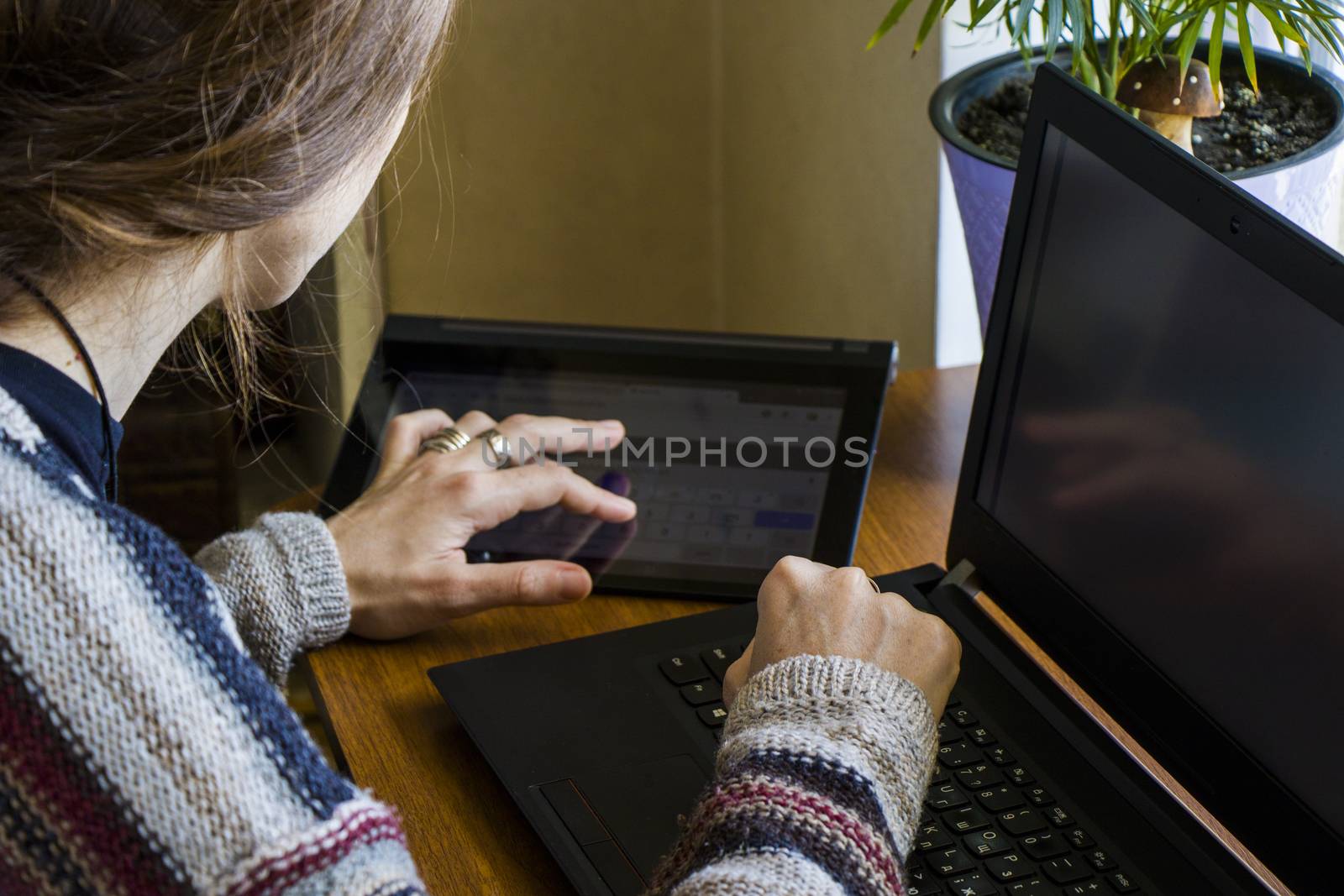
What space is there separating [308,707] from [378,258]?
0.50 m

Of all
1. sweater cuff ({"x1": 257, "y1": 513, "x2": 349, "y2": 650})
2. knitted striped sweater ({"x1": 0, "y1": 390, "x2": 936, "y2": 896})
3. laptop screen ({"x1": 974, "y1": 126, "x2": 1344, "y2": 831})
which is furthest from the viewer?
sweater cuff ({"x1": 257, "y1": 513, "x2": 349, "y2": 650})

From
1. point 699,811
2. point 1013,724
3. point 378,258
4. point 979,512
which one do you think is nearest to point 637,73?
point 378,258

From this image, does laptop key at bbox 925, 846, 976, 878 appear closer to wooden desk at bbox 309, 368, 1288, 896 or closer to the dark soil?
wooden desk at bbox 309, 368, 1288, 896

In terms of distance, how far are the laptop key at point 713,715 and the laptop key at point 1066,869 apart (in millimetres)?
169

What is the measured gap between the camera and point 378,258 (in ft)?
5.13

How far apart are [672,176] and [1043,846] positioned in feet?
3.71

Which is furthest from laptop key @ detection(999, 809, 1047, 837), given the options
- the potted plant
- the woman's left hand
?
the potted plant

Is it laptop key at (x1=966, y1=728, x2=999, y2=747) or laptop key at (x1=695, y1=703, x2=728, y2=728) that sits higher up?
laptop key at (x1=966, y1=728, x2=999, y2=747)

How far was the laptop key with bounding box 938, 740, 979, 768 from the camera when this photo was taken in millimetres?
665

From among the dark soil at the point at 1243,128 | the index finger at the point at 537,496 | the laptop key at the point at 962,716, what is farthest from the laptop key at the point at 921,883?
the dark soil at the point at 1243,128

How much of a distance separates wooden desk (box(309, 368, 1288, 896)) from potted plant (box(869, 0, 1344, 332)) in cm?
12

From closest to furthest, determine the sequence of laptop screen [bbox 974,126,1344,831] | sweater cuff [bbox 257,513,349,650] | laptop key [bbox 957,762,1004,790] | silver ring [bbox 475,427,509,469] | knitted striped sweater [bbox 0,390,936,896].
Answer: knitted striped sweater [bbox 0,390,936,896]
laptop screen [bbox 974,126,1344,831]
laptop key [bbox 957,762,1004,790]
sweater cuff [bbox 257,513,349,650]
silver ring [bbox 475,427,509,469]

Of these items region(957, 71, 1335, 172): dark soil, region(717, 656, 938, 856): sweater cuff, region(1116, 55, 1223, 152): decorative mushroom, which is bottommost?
region(717, 656, 938, 856): sweater cuff

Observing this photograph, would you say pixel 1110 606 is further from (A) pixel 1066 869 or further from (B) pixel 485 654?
(B) pixel 485 654
